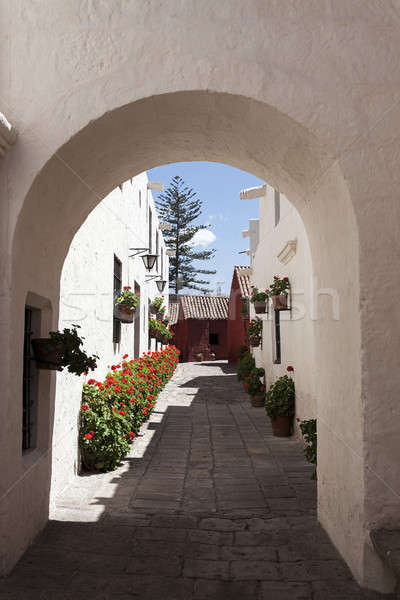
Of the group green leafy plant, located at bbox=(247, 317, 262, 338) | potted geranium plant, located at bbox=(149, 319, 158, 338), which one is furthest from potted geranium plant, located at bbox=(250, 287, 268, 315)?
potted geranium plant, located at bbox=(149, 319, 158, 338)

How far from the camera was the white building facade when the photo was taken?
676 cm

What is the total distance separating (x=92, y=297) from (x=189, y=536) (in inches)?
131

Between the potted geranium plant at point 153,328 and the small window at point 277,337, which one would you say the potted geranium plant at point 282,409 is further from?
the potted geranium plant at point 153,328

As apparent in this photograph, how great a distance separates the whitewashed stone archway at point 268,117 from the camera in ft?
9.99

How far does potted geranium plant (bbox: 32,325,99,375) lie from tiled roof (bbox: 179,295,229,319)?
2368 cm

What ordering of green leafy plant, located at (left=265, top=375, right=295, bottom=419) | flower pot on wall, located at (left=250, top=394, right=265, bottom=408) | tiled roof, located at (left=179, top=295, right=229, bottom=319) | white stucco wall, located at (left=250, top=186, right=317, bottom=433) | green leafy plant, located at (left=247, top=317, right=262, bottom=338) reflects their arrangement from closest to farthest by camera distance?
white stucco wall, located at (left=250, top=186, right=317, bottom=433), green leafy plant, located at (left=265, top=375, right=295, bottom=419), flower pot on wall, located at (left=250, top=394, right=265, bottom=408), green leafy plant, located at (left=247, top=317, right=262, bottom=338), tiled roof, located at (left=179, top=295, right=229, bottom=319)

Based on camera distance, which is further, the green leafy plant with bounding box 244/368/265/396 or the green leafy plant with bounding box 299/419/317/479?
the green leafy plant with bounding box 244/368/265/396

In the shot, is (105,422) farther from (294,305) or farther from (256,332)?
(256,332)

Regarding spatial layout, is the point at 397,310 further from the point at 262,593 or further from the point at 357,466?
the point at 262,593

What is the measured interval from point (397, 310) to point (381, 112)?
1303mm

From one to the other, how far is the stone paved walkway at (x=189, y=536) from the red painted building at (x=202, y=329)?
68.0 feet

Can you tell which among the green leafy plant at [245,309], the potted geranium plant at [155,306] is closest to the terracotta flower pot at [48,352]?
the potted geranium plant at [155,306]

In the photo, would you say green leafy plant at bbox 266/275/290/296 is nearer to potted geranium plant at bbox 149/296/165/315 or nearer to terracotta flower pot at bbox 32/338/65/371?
terracotta flower pot at bbox 32/338/65/371

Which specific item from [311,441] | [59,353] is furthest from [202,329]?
[59,353]
